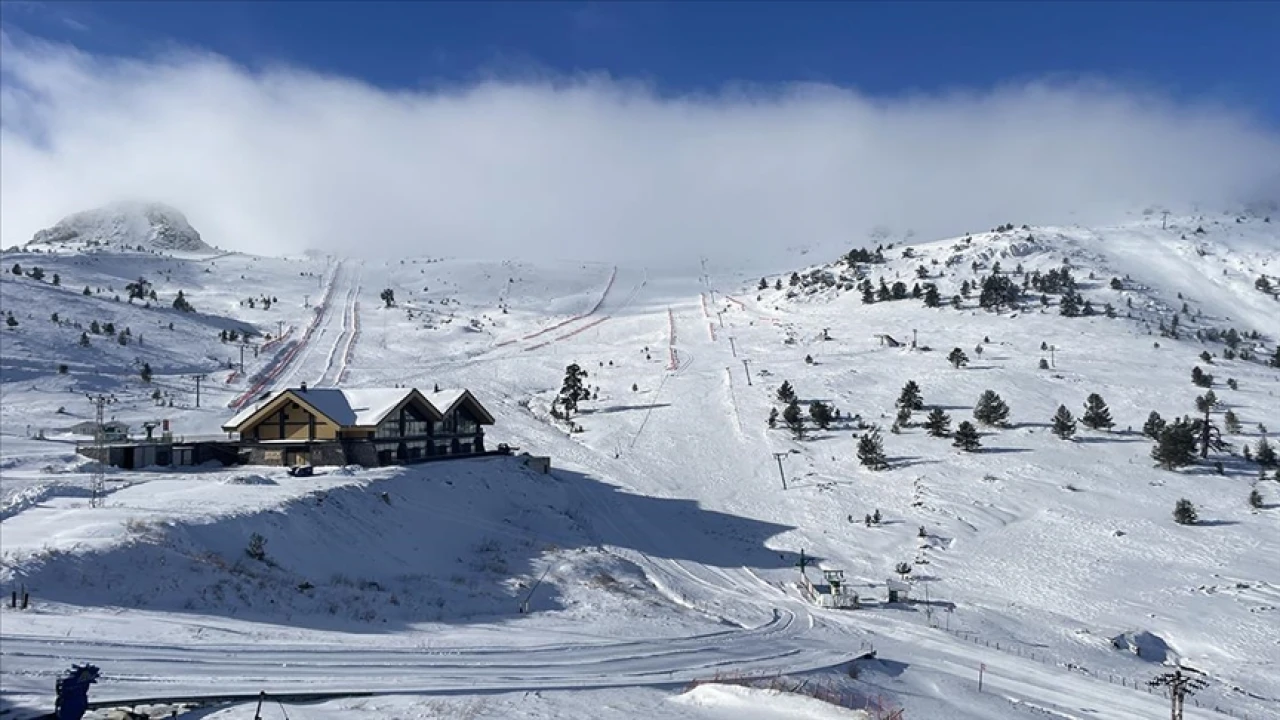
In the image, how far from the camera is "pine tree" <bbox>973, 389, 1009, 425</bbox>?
231 feet

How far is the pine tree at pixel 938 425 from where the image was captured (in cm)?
6831

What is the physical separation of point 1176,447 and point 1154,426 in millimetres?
6337

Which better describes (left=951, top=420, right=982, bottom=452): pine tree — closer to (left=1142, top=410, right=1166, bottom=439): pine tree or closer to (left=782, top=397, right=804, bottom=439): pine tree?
(left=782, top=397, right=804, bottom=439): pine tree

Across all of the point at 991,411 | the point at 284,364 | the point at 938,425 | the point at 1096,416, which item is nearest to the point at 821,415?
the point at 938,425

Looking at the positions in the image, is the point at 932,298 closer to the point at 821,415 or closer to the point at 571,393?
the point at 821,415

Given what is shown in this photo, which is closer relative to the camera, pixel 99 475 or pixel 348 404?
pixel 99 475

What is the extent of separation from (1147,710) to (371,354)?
275ft

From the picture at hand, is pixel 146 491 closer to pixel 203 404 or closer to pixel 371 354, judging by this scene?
pixel 203 404

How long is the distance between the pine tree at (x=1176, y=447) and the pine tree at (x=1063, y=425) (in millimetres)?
5956

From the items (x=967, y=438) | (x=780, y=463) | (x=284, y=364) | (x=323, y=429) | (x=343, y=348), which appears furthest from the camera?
(x=343, y=348)

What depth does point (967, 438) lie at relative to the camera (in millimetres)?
64812

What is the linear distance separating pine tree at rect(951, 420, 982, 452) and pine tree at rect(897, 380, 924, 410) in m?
8.20

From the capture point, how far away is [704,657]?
26.9 m

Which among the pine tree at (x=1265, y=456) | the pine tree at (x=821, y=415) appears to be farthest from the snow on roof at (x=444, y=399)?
the pine tree at (x=1265, y=456)
